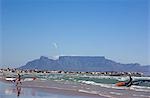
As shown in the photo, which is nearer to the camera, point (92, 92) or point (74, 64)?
point (92, 92)

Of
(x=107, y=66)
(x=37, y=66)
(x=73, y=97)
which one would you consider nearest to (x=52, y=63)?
(x=37, y=66)

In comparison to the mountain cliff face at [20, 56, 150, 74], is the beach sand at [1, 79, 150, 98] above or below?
below

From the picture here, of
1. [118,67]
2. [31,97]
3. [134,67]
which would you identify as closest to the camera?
[31,97]

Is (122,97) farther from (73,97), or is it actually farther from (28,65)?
(28,65)

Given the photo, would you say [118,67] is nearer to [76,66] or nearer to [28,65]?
[76,66]

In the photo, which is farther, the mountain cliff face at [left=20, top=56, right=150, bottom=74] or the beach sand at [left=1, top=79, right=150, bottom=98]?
the mountain cliff face at [left=20, top=56, right=150, bottom=74]

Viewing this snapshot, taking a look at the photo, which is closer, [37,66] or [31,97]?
[31,97]

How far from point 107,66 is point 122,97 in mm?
155228

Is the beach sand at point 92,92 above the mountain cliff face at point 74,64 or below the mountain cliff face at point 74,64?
below

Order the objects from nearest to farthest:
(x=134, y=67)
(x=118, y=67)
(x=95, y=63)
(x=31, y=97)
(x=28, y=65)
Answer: (x=31, y=97) → (x=134, y=67) → (x=118, y=67) → (x=28, y=65) → (x=95, y=63)

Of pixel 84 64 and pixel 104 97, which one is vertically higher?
pixel 84 64

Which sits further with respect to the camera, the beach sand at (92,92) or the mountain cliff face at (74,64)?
the mountain cliff face at (74,64)

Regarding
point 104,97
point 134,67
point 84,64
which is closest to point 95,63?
point 84,64

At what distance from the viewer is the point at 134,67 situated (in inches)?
5354
